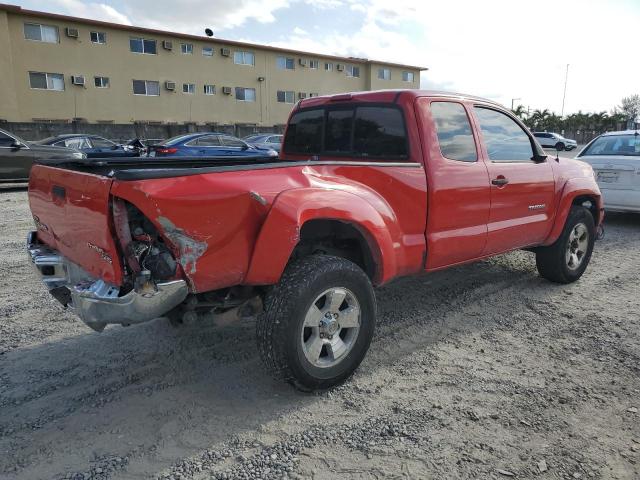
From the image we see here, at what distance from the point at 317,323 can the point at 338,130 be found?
1868 mm

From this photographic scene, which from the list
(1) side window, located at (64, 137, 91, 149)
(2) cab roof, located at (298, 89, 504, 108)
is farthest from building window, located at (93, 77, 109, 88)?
(2) cab roof, located at (298, 89, 504, 108)

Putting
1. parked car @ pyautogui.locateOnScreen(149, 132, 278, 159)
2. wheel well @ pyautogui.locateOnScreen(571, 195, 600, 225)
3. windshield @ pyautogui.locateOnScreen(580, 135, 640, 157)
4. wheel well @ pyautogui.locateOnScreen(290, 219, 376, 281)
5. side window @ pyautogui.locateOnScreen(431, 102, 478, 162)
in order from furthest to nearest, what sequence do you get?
parked car @ pyautogui.locateOnScreen(149, 132, 278, 159) → windshield @ pyautogui.locateOnScreen(580, 135, 640, 157) → wheel well @ pyautogui.locateOnScreen(571, 195, 600, 225) → side window @ pyautogui.locateOnScreen(431, 102, 478, 162) → wheel well @ pyautogui.locateOnScreen(290, 219, 376, 281)

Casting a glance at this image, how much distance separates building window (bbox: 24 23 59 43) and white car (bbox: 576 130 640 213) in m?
30.9

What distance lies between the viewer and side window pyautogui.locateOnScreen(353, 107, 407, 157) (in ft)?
12.4

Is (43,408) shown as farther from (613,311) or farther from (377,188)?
(613,311)

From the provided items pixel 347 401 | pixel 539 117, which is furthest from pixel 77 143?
pixel 539 117

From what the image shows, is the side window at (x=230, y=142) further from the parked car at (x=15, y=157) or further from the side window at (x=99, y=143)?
the parked car at (x=15, y=157)

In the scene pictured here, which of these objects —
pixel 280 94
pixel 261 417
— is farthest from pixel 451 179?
pixel 280 94

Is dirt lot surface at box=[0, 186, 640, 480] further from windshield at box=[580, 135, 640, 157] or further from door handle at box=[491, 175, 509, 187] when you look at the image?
windshield at box=[580, 135, 640, 157]

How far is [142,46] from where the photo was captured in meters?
32.6

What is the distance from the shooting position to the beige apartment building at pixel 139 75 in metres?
28.7

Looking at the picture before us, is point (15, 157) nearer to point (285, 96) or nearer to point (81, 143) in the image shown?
point (81, 143)

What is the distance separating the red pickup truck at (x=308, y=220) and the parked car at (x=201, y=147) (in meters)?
9.20

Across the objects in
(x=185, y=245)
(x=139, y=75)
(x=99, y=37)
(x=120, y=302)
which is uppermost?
(x=99, y=37)
